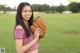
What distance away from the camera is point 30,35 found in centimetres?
305

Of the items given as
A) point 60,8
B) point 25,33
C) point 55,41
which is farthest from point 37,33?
point 60,8

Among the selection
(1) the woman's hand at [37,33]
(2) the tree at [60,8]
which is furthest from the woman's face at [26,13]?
(2) the tree at [60,8]

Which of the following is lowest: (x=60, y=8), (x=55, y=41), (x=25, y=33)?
(x=60, y=8)

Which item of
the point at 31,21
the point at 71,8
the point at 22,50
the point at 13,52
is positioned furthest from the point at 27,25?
the point at 71,8

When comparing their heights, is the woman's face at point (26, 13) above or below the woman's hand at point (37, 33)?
above

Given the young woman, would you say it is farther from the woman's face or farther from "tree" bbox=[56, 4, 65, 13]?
"tree" bbox=[56, 4, 65, 13]

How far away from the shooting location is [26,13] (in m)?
3.08

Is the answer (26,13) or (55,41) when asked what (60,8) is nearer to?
(55,41)

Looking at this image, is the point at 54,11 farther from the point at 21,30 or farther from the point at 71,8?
the point at 21,30

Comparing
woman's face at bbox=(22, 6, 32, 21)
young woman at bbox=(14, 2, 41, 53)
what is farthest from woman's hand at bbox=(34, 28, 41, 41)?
woman's face at bbox=(22, 6, 32, 21)

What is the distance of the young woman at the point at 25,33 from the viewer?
118 inches

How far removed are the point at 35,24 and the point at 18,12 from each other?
0.26 meters

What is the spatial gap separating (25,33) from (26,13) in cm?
23

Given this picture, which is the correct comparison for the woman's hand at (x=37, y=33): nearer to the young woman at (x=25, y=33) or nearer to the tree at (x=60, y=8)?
the young woman at (x=25, y=33)
